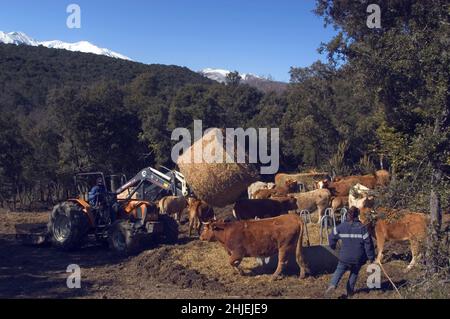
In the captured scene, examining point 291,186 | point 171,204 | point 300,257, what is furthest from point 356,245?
point 291,186

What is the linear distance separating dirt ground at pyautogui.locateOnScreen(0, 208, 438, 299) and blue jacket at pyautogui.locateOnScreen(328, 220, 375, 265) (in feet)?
1.88

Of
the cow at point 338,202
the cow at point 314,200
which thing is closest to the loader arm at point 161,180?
the cow at point 314,200

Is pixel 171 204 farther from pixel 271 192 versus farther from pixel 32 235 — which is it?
pixel 32 235

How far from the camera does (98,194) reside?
13.5 meters

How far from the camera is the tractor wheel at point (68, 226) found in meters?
13.2

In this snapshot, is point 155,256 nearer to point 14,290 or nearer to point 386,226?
point 14,290

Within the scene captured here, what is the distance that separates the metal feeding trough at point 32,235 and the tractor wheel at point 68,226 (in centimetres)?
29

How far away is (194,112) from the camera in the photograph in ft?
94.6

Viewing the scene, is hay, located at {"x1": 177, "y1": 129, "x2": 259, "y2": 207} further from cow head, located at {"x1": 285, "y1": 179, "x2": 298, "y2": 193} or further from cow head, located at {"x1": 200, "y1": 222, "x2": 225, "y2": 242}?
cow head, located at {"x1": 285, "y1": 179, "x2": 298, "y2": 193}

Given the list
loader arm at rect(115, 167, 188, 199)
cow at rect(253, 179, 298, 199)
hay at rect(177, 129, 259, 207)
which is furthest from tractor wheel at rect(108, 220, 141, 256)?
cow at rect(253, 179, 298, 199)

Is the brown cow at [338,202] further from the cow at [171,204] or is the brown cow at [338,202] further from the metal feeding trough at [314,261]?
the metal feeding trough at [314,261]

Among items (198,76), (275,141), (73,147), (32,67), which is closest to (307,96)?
(275,141)

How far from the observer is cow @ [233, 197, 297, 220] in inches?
569
